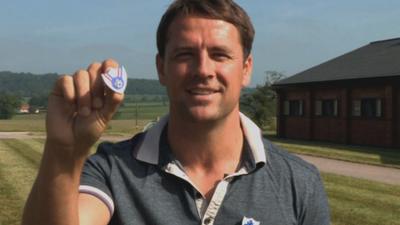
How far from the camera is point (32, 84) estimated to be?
15175 centimetres

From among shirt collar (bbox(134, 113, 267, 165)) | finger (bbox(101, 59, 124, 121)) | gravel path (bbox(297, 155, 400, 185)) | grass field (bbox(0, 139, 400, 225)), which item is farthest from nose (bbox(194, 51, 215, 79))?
gravel path (bbox(297, 155, 400, 185))

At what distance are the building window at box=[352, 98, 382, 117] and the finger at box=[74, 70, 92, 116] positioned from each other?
26.3 meters

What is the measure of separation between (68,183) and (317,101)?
30.6m

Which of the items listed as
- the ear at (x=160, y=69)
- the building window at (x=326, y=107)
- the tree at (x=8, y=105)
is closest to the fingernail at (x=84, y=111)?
the ear at (x=160, y=69)

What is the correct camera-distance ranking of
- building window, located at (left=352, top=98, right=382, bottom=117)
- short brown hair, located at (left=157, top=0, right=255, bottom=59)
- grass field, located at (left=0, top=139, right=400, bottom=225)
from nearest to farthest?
1. short brown hair, located at (left=157, top=0, right=255, bottom=59)
2. grass field, located at (left=0, top=139, right=400, bottom=225)
3. building window, located at (left=352, top=98, right=382, bottom=117)

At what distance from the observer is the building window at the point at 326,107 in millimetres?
29844

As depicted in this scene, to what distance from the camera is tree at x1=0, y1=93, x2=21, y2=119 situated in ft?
284

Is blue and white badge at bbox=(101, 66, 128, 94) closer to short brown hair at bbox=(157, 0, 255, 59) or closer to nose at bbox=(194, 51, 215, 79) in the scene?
nose at bbox=(194, 51, 215, 79)

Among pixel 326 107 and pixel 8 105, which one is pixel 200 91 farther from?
pixel 8 105

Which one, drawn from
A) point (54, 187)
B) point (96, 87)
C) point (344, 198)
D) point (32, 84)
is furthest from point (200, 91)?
point (32, 84)

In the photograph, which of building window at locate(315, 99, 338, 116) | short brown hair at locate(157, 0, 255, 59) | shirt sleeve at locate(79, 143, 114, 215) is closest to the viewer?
shirt sleeve at locate(79, 143, 114, 215)

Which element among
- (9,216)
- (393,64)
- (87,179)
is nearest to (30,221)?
(87,179)

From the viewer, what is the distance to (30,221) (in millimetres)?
1698

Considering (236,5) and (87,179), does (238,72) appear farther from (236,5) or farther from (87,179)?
(87,179)
